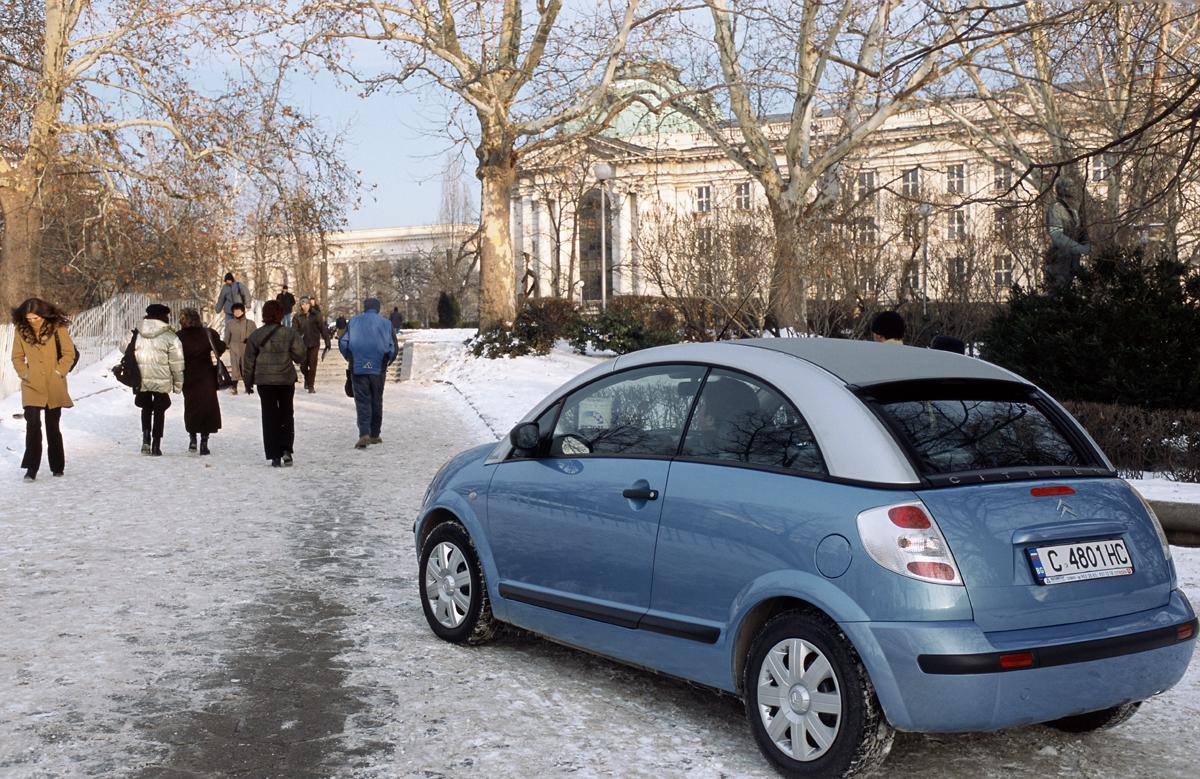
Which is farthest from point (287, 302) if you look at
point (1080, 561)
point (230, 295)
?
point (1080, 561)

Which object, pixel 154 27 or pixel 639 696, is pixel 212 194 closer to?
pixel 154 27

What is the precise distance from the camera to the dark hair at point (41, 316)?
1358cm

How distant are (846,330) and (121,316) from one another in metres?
21.2

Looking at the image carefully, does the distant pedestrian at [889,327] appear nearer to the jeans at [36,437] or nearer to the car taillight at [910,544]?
the car taillight at [910,544]

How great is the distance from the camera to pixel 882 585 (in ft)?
14.1

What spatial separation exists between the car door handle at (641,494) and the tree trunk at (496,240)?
2720 centimetres

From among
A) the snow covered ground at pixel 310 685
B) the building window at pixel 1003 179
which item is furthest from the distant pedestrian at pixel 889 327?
the building window at pixel 1003 179

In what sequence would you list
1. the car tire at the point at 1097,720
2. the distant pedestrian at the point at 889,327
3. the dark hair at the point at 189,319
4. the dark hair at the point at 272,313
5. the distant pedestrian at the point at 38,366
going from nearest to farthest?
the car tire at the point at 1097,720, the distant pedestrian at the point at 889,327, the distant pedestrian at the point at 38,366, the dark hair at the point at 272,313, the dark hair at the point at 189,319

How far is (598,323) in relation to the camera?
108 feet

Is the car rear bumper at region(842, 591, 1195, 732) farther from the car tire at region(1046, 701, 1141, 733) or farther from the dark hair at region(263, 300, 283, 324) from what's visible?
the dark hair at region(263, 300, 283, 324)

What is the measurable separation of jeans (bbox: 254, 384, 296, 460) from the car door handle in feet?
33.6

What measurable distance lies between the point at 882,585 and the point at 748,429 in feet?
3.18

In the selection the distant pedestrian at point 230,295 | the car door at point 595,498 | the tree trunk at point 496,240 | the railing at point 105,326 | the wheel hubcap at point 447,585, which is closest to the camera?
the car door at point 595,498

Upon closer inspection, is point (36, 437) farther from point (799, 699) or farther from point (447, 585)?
point (799, 699)
